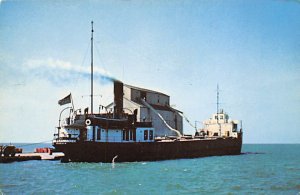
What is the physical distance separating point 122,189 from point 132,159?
12093 mm

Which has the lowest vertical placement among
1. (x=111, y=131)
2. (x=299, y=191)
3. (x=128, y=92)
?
(x=299, y=191)

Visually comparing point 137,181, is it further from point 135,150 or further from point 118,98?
point 118,98

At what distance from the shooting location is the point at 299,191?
18016 millimetres

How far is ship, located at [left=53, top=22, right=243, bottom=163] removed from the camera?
27156 millimetres

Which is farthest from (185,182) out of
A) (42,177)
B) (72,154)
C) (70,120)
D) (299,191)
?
(70,120)

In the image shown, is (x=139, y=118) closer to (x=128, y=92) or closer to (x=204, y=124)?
(x=128, y=92)

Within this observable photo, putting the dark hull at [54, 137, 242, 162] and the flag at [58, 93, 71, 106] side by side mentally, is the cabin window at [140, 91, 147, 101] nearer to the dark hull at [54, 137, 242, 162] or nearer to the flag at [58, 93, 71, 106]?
the dark hull at [54, 137, 242, 162]

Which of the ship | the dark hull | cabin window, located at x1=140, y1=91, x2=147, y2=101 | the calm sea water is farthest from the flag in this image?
cabin window, located at x1=140, y1=91, x2=147, y2=101

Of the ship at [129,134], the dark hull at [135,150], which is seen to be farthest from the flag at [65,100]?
the dark hull at [135,150]

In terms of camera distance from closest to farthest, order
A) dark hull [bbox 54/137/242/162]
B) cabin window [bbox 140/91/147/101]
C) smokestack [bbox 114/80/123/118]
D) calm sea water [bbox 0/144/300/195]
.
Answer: calm sea water [bbox 0/144/300/195] → dark hull [bbox 54/137/242/162] → smokestack [bbox 114/80/123/118] → cabin window [bbox 140/91/147/101]

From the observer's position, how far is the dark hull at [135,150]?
26.8 m

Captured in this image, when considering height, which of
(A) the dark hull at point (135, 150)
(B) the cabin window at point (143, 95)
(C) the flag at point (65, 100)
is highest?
(B) the cabin window at point (143, 95)

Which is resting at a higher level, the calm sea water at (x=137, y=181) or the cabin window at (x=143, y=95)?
the cabin window at (x=143, y=95)

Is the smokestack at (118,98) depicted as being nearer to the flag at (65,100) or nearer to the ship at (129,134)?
the ship at (129,134)
